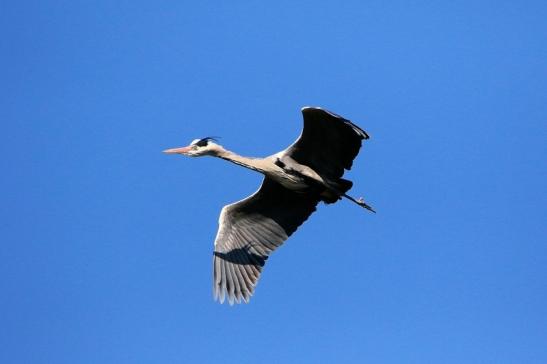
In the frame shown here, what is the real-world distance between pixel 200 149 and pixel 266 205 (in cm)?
132

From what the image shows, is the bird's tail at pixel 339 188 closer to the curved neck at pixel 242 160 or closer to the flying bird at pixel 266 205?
the flying bird at pixel 266 205

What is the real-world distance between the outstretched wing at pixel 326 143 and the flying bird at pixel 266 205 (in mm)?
14

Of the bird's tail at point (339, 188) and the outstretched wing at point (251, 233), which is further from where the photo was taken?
the outstretched wing at point (251, 233)

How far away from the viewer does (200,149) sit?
13312mm

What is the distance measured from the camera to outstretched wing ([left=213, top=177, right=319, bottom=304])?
1332cm

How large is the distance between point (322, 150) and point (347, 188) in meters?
0.68

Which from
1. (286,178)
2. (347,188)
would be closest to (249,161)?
(286,178)

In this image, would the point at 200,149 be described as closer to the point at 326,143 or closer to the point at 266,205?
the point at 266,205

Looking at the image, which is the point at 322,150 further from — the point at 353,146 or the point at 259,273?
the point at 259,273

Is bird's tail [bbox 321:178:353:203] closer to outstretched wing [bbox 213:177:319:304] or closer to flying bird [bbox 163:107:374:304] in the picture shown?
flying bird [bbox 163:107:374:304]

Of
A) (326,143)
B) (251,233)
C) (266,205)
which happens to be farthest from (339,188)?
(251,233)

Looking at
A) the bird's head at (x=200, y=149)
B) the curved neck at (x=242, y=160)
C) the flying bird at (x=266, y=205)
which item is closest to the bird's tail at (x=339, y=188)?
the flying bird at (x=266, y=205)

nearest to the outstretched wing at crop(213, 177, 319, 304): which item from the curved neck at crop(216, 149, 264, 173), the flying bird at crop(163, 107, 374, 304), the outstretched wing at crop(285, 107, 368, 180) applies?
the flying bird at crop(163, 107, 374, 304)

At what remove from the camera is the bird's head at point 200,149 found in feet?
43.1
